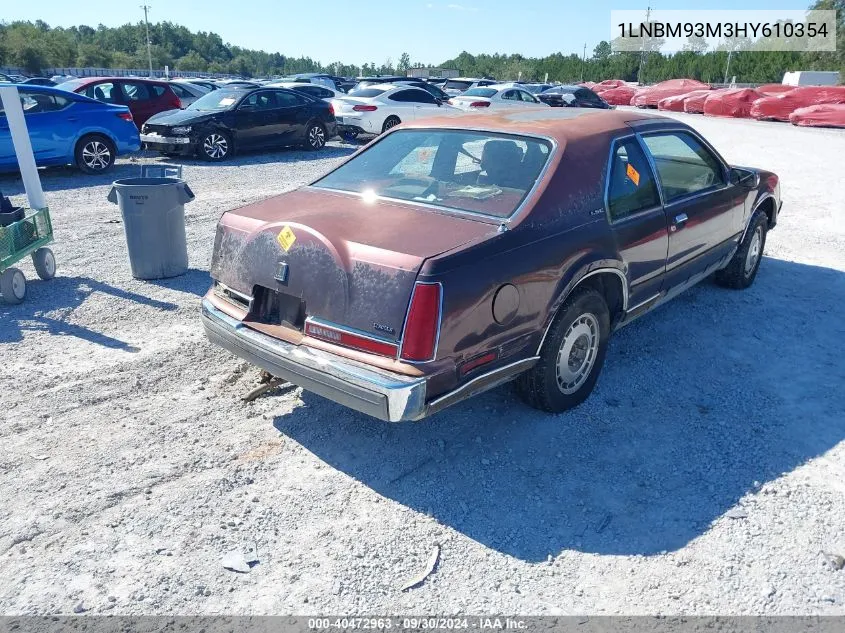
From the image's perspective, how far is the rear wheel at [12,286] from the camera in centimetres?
554

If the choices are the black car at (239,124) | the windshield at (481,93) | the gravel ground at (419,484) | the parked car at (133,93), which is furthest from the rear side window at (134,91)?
the gravel ground at (419,484)

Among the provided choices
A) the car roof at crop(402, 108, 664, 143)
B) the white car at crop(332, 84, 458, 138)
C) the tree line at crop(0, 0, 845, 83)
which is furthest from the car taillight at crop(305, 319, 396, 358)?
the tree line at crop(0, 0, 845, 83)

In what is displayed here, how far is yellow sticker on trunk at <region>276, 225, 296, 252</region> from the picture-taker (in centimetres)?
345

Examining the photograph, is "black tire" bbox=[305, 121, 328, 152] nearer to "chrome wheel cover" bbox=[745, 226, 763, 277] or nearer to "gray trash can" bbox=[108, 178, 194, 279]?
"gray trash can" bbox=[108, 178, 194, 279]

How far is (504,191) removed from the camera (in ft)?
12.6

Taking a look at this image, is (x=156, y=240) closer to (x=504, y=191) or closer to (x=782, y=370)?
(x=504, y=191)

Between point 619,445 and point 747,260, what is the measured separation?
3320mm

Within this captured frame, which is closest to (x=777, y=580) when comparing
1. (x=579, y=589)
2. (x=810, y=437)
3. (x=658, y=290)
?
(x=579, y=589)

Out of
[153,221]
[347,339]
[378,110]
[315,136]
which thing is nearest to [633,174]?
[347,339]

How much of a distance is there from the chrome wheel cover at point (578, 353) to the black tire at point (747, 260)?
9.01ft

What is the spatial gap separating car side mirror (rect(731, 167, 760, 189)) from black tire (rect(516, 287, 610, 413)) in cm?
246

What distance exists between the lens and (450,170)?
13.9 feet

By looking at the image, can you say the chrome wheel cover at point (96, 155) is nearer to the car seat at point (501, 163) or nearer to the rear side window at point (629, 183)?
the car seat at point (501, 163)

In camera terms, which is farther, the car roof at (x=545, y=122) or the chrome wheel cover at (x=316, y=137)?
the chrome wheel cover at (x=316, y=137)
